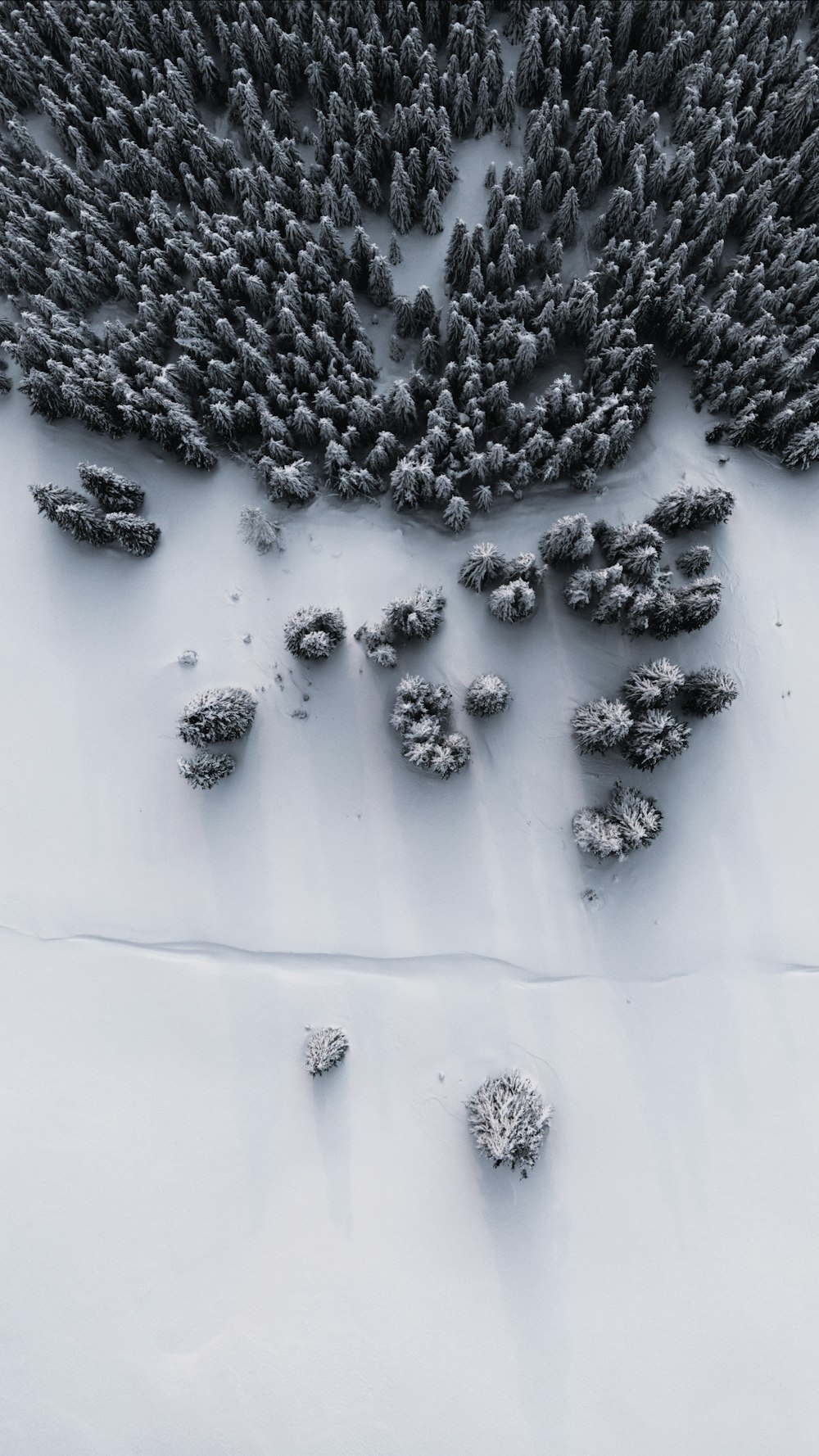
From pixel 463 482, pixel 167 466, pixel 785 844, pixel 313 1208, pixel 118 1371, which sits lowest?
pixel 118 1371

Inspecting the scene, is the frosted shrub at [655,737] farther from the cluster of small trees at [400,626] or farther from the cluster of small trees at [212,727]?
the cluster of small trees at [212,727]

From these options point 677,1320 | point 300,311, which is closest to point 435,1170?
point 677,1320

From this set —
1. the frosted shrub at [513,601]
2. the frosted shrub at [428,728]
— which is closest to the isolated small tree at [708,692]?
the frosted shrub at [513,601]

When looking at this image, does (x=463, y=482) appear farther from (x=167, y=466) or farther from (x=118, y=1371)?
(x=118, y=1371)

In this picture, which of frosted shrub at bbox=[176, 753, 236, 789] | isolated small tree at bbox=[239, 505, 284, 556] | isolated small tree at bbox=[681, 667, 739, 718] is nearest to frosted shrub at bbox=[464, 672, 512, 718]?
isolated small tree at bbox=[681, 667, 739, 718]

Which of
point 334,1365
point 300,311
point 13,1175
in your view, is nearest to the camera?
point 334,1365

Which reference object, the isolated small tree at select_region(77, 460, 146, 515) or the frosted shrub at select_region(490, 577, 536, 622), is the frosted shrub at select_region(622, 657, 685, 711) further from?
the isolated small tree at select_region(77, 460, 146, 515)

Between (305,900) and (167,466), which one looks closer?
(305,900)
